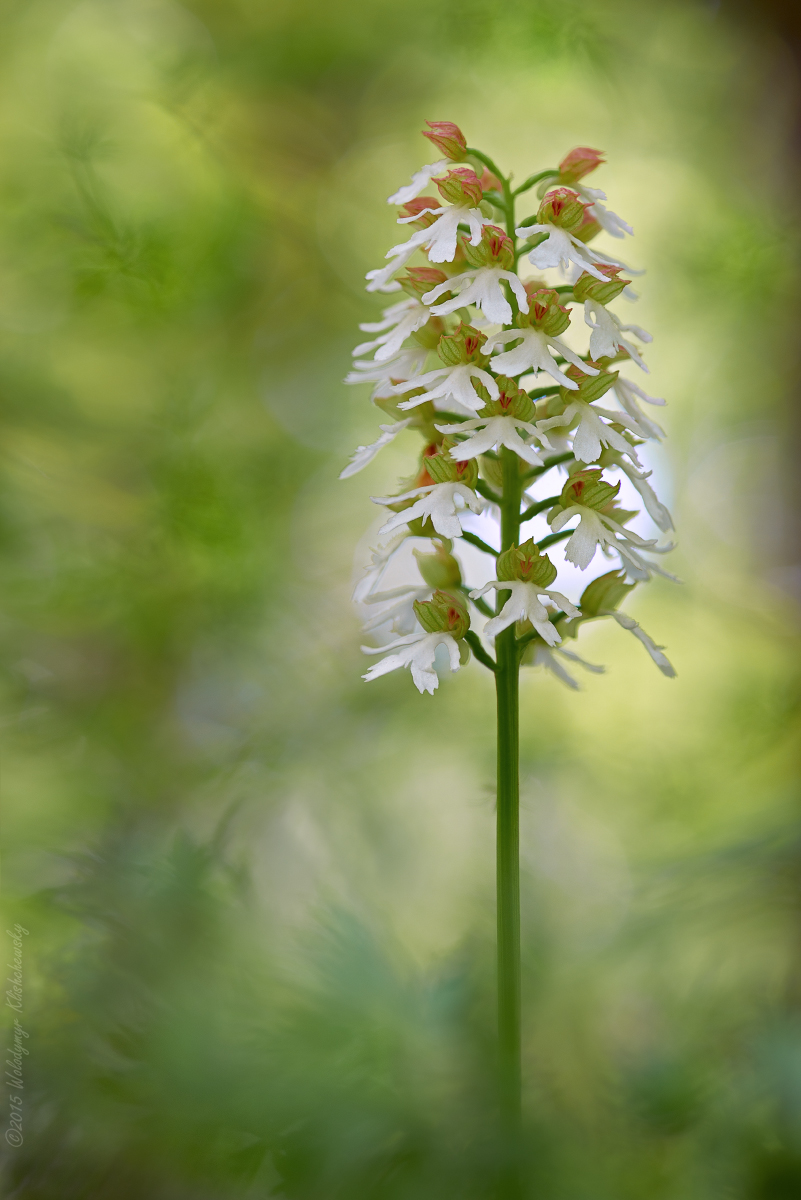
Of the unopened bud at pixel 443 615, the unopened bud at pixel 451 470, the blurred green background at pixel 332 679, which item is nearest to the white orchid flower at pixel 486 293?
the unopened bud at pixel 451 470

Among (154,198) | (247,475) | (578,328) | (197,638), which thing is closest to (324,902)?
(197,638)

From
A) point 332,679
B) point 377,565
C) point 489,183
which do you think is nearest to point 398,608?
point 377,565

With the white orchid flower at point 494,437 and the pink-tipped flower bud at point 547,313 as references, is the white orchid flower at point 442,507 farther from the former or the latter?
the pink-tipped flower bud at point 547,313

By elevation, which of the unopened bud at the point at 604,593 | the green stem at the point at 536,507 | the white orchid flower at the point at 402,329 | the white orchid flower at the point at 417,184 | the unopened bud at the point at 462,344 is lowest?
the unopened bud at the point at 604,593

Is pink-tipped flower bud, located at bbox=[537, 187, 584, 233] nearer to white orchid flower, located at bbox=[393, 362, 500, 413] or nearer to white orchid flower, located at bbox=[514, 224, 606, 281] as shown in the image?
white orchid flower, located at bbox=[514, 224, 606, 281]

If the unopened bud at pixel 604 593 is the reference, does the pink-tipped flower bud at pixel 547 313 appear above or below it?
above
